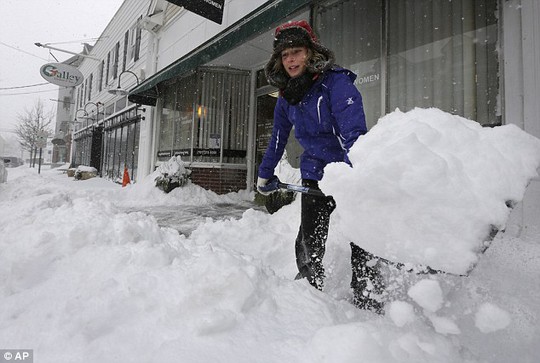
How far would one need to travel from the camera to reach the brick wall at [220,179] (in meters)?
7.77

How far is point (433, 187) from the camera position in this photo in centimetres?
99

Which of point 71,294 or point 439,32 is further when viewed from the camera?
point 439,32

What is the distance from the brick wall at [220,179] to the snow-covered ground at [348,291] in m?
5.76

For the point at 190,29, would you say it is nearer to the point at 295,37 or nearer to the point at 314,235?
the point at 295,37

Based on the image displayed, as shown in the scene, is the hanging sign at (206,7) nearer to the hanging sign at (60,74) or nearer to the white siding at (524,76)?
the white siding at (524,76)

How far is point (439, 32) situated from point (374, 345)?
370 centimetres

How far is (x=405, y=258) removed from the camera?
1.06 metres

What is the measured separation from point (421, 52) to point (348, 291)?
3111 millimetres

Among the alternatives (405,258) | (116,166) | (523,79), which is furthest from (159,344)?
(116,166)

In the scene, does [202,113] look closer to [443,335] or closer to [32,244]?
[32,244]

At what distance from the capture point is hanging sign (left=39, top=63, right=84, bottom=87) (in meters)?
15.1

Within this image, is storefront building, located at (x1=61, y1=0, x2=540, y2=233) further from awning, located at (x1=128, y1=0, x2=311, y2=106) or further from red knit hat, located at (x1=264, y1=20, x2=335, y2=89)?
red knit hat, located at (x1=264, y1=20, x2=335, y2=89)

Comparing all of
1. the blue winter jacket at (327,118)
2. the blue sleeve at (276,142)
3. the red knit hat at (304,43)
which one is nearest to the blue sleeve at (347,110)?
the blue winter jacket at (327,118)

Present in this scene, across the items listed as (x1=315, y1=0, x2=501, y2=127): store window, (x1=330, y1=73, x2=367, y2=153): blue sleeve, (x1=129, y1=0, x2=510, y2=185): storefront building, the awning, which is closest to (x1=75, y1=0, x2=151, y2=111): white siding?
the awning
